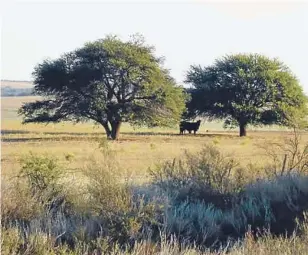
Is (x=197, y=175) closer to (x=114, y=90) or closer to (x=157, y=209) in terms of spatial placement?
(x=157, y=209)

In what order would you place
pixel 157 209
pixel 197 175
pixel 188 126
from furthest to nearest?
1. pixel 188 126
2. pixel 197 175
3. pixel 157 209

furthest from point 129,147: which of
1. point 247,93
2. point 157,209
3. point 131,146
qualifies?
point 247,93

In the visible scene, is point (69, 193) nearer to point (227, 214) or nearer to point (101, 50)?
point (227, 214)

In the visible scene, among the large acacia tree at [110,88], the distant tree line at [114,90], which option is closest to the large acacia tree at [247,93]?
the distant tree line at [114,90]

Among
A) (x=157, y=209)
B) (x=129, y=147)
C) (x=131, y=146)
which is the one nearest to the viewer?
(x=157, y=209)

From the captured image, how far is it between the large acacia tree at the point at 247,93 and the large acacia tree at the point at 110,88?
9642 millimetres

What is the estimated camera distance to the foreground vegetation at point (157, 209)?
12234 mm

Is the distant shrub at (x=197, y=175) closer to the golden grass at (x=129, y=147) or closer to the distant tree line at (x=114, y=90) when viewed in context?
the golden grass at (x=129, y=147)

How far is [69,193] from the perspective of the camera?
15.4 meters

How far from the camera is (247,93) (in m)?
66.2

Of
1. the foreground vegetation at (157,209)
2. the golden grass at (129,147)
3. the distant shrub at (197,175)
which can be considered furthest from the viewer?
the golden grass at (129,147)

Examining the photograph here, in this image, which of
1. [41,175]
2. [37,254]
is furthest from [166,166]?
[37,254]

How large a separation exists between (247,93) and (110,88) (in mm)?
15718

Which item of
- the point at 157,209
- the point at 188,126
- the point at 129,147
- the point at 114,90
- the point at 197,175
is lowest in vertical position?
the point at 157,209
